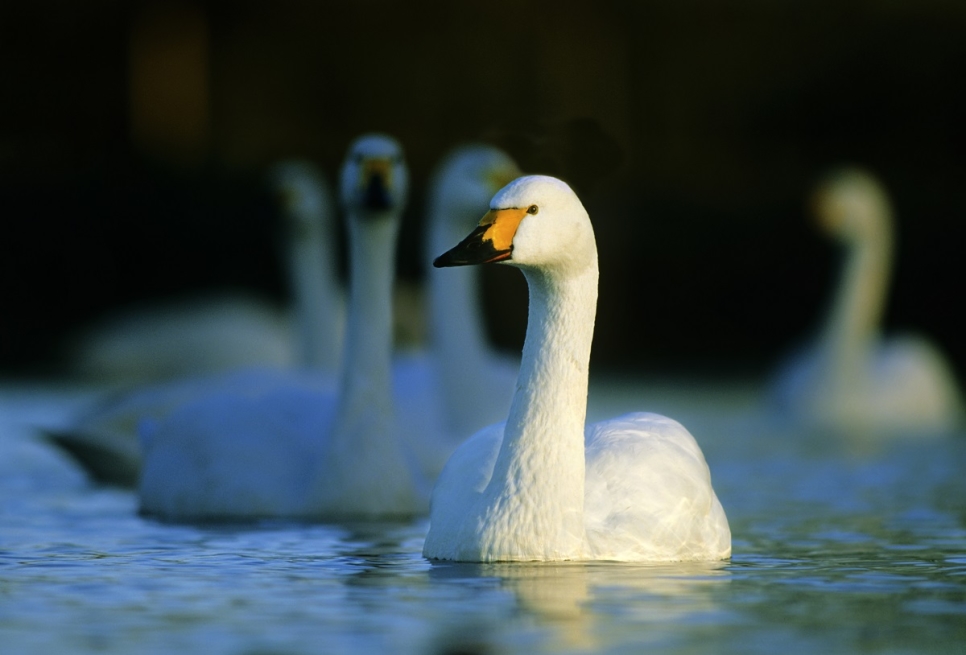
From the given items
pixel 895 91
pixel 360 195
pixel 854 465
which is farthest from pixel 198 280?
pixel 360 195

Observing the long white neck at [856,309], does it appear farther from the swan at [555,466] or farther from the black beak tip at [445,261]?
the black beak tip at [445,261]

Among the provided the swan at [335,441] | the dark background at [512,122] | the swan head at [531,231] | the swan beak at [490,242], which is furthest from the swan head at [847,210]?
the swan beak at [490,242]

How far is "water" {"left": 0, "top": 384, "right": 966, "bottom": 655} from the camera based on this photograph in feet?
17.4

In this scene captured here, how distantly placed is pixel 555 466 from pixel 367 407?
2319mm

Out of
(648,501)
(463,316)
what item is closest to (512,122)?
(463,316)

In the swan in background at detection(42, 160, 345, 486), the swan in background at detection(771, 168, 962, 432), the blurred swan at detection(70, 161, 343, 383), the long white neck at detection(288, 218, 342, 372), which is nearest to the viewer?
the swan in background at detection(42, 160, 345, 486)

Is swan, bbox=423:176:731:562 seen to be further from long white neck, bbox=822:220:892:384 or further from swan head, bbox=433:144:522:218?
long white neck, bbox=822:220:892:384

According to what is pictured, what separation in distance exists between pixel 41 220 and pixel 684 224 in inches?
260

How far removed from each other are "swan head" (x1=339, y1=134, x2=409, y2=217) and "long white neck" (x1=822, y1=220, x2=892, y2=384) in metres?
7.27

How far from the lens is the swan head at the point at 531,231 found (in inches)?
250

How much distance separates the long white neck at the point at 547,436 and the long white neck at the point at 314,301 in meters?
5.68

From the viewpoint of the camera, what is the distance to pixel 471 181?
11484 mm

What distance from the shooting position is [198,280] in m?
22.3

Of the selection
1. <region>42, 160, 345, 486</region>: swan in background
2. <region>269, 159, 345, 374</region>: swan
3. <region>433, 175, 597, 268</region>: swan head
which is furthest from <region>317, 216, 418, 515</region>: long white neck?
<region>269, 159, 345, 374</region>: swan
